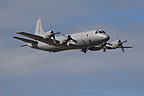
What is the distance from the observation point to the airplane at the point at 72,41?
65625 millimetres

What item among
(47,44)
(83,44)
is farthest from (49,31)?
(83,44)

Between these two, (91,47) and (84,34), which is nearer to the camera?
(84,34)

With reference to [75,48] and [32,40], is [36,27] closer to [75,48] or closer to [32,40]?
[32,40]

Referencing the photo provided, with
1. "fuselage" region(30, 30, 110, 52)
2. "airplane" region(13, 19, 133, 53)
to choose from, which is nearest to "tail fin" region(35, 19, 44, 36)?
"airplane" region(13, 19, 133, 53)

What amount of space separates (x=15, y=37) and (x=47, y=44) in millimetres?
7015

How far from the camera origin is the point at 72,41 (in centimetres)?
6750

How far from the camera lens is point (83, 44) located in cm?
6600

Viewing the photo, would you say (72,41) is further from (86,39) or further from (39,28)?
(39,28)

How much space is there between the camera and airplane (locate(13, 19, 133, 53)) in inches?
2584

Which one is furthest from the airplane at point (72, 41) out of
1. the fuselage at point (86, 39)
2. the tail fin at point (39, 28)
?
the tail fin at point (39, 28)

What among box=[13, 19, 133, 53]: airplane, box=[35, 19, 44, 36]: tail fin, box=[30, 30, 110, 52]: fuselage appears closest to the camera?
box=[30, 30, 110, 52]: fuselage

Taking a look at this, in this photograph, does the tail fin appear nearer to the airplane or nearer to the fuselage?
the airplane

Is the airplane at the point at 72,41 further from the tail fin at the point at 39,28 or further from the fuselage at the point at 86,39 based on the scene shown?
the tail fin at the point at 39,28

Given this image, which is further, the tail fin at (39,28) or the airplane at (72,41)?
the tail fin at (39,28)
